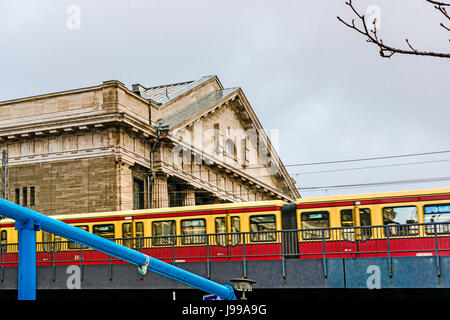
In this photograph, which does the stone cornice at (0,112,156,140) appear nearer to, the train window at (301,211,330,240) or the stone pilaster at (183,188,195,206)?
the stone pilaster at (183,188,195,206)

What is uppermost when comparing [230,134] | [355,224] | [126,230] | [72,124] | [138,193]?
[230,134]

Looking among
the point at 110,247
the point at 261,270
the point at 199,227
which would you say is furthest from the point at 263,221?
the point at 110,247

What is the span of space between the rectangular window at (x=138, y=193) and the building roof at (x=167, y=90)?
32.2 feet

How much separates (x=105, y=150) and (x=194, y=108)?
1295cm

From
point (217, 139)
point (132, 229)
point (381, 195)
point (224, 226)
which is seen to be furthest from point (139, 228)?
point (217, 139)

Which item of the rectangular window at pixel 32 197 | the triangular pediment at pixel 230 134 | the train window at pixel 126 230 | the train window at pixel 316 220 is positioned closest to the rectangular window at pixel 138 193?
the triangular pediment at pixel 230 134

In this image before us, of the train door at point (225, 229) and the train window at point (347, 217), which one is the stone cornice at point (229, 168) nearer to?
the train door at point (225, 229)

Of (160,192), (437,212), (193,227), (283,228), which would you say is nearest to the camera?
(437,212)

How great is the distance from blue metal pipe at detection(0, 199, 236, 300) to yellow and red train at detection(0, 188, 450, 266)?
414 inches

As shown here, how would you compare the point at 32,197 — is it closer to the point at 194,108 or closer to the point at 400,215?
the point at 194,108

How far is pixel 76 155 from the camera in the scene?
155 ft

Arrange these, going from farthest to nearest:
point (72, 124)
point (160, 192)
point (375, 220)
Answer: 1. point (160, 192)
2. point (72, 124)
3. point (375, 220)

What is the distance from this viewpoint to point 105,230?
32312 mm

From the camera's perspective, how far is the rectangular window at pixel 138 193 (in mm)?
49341
